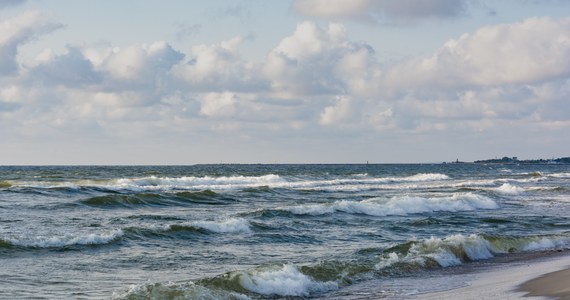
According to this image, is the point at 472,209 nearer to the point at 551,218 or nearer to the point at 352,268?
the point at 551,218

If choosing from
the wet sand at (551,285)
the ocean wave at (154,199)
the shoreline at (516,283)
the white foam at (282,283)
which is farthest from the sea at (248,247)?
the wet sand at (551,285)

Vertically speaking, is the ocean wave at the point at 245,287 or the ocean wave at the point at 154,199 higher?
the ocean wave at the point at 154,199

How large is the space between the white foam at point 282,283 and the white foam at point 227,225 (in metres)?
8.62

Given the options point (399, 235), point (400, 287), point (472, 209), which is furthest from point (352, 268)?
point (472, 209)

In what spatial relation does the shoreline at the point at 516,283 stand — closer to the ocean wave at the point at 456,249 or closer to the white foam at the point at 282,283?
the ocean wave at the point at 456,249

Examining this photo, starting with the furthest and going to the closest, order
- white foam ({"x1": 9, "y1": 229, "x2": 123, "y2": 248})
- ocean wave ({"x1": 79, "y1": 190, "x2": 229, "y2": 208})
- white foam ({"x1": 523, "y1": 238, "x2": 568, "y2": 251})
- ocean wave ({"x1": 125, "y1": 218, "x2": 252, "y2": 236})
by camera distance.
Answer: ocean wave ({"x1": 79, "y1": 190, "x2": 229, "y2": 208}), ocean wave ({"x1": 125, "y1": 218, "x2": 252, "y2": 236}), white foam ({"x1": 523, "y1": 238, "x2": 568, "y2": 251}), white foam ({"x1": 9, "y1": 229, "x2": 123, "y2": 248})

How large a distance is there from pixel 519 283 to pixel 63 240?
11.3 metres

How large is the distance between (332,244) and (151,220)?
8.06m

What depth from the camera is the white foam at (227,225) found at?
23.5 metres

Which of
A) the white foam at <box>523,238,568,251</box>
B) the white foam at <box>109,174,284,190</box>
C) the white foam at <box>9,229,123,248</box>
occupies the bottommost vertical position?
the white foam at <box>523,238,568,251</box>

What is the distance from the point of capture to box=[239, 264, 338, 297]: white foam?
1421 centimetres

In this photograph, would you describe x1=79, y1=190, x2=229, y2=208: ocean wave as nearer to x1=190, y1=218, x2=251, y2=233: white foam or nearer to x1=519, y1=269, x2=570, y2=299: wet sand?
x1=190, y1=218, x2=251, y2=233: white foam

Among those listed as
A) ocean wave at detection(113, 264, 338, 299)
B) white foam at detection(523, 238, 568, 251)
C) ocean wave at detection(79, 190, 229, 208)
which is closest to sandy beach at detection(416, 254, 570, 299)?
ocean wave at detection(113, 264, 338, 299)

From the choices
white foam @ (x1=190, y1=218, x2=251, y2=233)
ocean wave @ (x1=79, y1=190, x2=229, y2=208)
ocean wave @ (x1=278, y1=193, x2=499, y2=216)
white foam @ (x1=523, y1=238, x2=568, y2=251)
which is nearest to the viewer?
white foam @ (x1=523, y1=238, x2=568, y2=251)
